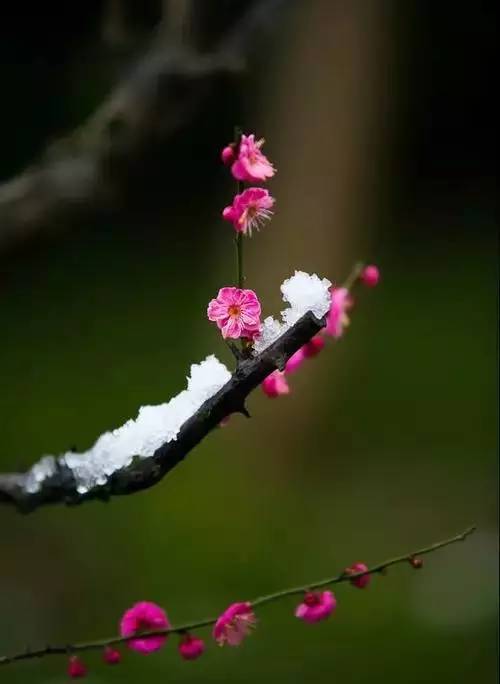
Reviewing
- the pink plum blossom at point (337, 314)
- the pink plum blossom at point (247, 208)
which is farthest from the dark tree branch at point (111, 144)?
the pink plum blossom at point (247, 208)

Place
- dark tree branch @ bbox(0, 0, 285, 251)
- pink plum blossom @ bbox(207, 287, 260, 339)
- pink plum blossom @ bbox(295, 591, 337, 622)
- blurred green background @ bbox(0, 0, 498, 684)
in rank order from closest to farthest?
1. pink plum blossom @ bbox(207, 287, 260, 339)
2. pink plum blossom @ bbox(295, 591, 337, 622)
3. dark tree branch @ bbox(0, 0, 285, 251)
4. blurred green background @ bbox(0, 0, 498, 684)

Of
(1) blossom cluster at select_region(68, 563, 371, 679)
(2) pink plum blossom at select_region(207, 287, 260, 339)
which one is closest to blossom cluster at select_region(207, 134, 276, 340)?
(2) pink plum blossom at select_region(207, 287, 260, 339)

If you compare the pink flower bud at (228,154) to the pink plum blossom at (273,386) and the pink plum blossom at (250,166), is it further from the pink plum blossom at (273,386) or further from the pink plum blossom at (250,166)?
the pink plum blossom at (273,386)

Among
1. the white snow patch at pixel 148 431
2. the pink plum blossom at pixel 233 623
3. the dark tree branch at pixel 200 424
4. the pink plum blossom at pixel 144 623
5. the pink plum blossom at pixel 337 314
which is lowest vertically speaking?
the pink plum blossom at pixel 233 623

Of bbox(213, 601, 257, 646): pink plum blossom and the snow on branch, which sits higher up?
the snow on branch

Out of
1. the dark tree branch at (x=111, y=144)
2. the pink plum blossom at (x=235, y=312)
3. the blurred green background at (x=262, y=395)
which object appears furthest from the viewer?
the blurred green background at (x=262, y=395)

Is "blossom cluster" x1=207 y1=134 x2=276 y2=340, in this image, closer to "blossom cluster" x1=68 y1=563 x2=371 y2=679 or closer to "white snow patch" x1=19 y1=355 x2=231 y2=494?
"white snow patch" x1=19 y1=355 x2=231 y2=494

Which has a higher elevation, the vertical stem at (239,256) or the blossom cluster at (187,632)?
the vertical stem at (239,256)

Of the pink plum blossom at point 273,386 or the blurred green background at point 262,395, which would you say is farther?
the blurred green background at point 262,395

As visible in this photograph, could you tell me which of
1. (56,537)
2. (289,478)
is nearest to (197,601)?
(56,537)
